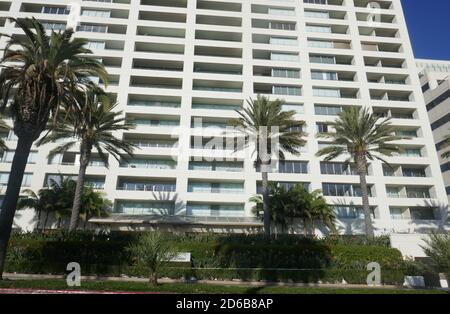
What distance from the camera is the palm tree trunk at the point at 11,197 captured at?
1833cm

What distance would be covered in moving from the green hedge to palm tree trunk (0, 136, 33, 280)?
5779 mm

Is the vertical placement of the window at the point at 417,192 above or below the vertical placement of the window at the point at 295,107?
below

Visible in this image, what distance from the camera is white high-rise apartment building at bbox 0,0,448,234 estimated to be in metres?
41.7

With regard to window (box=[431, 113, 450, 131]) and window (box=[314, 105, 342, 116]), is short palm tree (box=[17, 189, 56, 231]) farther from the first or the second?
window (box=[431, 113, 450, 131])

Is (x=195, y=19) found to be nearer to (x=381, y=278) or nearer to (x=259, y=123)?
(x=259, y=123)

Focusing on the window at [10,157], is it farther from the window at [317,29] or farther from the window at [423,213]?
Result: the window at [423,213]

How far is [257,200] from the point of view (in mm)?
39812

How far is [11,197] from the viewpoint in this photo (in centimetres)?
1892

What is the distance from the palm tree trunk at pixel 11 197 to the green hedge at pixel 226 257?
228 inches

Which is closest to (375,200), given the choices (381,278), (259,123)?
(381,278)

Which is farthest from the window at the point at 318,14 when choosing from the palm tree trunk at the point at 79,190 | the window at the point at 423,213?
the palm tree trunk at the point at 79,190

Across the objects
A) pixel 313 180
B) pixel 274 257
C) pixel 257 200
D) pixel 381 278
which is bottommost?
pixel 381 278

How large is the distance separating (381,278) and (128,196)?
3040 cm

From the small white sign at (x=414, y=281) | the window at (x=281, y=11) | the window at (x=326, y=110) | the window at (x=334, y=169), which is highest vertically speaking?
the window at (x=281, y=11)
